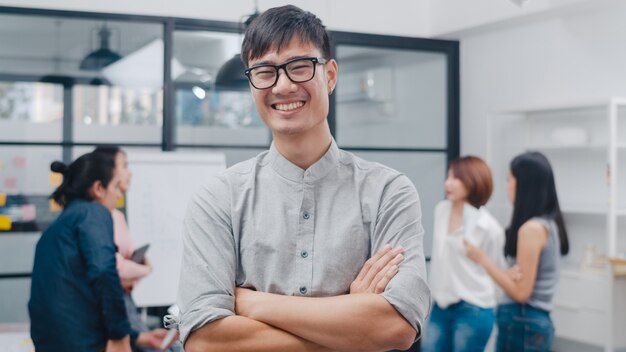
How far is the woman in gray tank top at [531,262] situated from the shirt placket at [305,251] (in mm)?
1994

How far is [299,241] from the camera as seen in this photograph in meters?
1.58

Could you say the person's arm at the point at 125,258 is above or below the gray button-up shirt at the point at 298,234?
below

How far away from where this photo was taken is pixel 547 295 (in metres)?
3.44

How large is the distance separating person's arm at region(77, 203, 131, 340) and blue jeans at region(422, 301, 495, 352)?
4.67 feet

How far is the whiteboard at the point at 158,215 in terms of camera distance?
447 cm

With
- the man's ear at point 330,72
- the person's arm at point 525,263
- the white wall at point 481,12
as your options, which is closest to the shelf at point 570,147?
the white wall at point 481,12

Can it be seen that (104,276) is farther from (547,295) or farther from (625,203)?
(625,203)

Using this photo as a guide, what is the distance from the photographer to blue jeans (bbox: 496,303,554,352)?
11.0ft

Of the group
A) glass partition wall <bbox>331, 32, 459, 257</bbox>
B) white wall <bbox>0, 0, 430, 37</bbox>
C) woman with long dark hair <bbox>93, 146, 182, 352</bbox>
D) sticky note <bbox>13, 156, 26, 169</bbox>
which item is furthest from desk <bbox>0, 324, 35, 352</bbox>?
glass partition wall <bbox>331, 32, 459, 257</bbox>

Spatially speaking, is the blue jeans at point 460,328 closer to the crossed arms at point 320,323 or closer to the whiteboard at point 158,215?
the whiteboard at point 158,215

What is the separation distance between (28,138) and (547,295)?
3.16 metres

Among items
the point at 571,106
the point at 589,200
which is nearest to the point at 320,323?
the point at 571,106

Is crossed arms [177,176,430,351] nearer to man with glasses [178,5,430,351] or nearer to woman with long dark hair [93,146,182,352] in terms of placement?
man with glasses [178,5,430,351]

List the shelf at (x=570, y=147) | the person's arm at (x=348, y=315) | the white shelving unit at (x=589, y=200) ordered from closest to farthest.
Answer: the person's arm at (x=348, y=315) → the white shelving unit at (x=589, y=200) → the shelf at (x=570, y=147)
